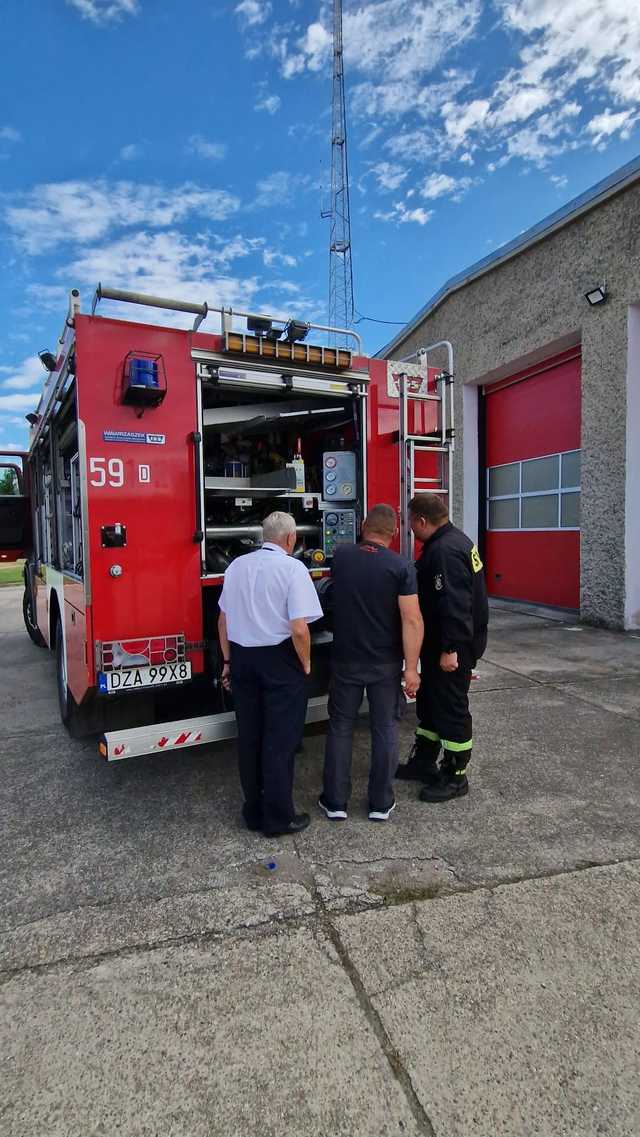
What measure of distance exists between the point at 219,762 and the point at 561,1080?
275 centimetres

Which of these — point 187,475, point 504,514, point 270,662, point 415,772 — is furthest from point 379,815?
point 504,514

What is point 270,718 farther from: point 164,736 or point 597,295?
point 597,295

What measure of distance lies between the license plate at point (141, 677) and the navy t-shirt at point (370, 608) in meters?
0.95

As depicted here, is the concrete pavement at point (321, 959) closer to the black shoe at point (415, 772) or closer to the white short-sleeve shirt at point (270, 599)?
the black shoe at point (415, 772)

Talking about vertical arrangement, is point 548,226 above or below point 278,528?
above

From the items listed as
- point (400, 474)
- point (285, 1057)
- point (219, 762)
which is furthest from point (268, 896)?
point (400, 474)

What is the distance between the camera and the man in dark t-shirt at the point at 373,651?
10.4 ft

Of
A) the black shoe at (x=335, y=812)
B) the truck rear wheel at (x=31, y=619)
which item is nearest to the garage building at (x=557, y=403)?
the black shoe at (x=335, y=812)

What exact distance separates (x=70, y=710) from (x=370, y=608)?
242 centimetres

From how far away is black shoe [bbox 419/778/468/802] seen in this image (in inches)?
136

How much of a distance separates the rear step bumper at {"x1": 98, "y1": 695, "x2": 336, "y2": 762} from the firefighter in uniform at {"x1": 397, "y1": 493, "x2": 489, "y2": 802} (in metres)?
1.17

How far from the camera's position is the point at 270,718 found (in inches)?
120

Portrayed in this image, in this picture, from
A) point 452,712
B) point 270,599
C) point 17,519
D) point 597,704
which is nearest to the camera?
point 270,599

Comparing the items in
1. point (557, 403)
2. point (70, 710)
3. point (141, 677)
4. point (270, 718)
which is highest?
point (557, 403)
